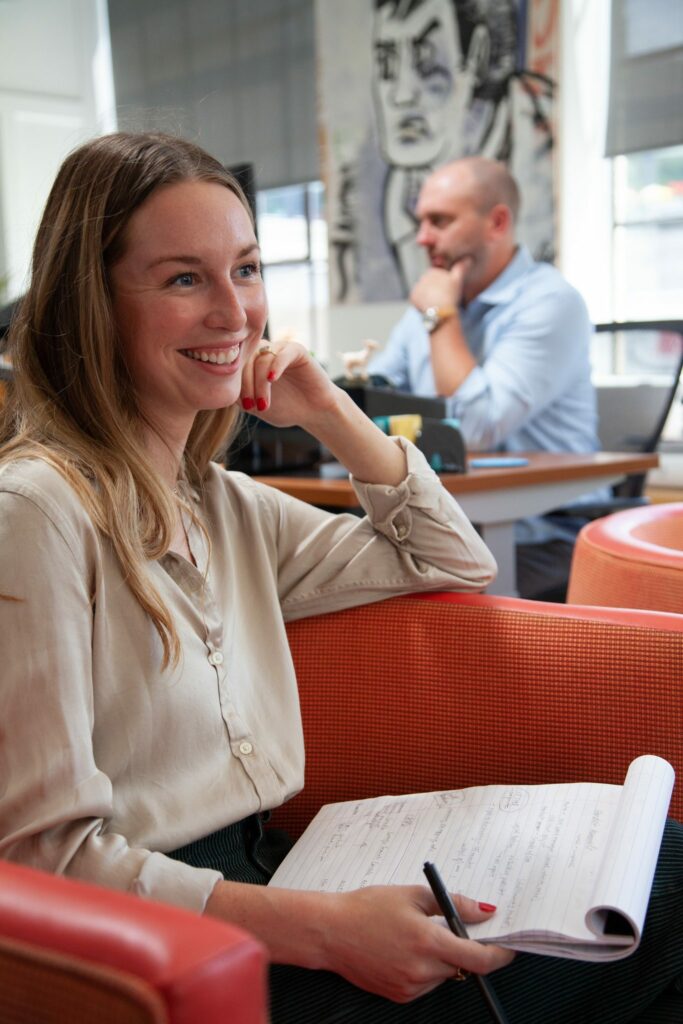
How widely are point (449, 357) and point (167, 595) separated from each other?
2207mm

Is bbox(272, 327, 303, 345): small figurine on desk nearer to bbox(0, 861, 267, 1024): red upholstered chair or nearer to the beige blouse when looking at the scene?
the beige blouse

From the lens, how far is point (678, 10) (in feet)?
16.3

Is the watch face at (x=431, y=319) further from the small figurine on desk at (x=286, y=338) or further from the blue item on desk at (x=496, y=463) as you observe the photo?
the blue item on desk at (x=496, y=463)

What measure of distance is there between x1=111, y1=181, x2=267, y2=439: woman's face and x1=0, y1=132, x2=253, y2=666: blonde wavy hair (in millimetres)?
15

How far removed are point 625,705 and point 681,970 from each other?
0.27m

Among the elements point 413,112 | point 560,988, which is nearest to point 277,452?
point 560,988

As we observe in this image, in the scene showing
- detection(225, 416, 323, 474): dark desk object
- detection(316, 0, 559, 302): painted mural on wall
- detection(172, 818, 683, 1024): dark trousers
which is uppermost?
detection(316, 0, 559, 302): painted mural on wall

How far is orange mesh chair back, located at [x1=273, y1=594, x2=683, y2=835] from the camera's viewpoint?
116cm

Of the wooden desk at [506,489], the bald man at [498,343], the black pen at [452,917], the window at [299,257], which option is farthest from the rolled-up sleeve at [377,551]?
the window at [299,257]

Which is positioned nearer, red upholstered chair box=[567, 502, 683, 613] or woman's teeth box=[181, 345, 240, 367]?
woman's teeth box=[181, 345, 240, 367]

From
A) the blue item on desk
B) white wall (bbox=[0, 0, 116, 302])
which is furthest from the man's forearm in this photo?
white wall (bbox=[0, 0, 116, 302])

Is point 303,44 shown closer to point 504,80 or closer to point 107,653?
point 504,80

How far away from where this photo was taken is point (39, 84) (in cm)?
731

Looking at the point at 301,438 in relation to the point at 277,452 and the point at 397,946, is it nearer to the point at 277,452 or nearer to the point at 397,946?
the point at 277,452
